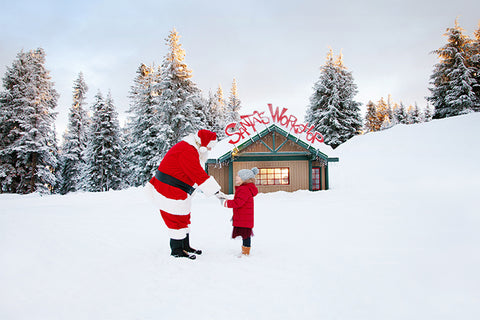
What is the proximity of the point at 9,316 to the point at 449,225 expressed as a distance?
27.0ft

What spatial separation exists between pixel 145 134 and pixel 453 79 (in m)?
28.6

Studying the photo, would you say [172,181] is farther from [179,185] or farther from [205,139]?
[205,139]

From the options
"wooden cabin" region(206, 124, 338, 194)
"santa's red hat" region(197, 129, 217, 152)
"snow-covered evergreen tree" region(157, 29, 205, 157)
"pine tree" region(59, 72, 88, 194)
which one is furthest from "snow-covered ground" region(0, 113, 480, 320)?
"pine tree" region(59, 72, 88, 194)

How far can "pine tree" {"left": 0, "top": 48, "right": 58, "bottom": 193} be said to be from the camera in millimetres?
19047

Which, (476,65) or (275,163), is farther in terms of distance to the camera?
(476,65)

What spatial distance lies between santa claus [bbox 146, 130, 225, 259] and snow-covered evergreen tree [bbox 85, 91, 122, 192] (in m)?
23.0

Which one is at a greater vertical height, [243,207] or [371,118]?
[371,118]

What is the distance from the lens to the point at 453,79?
24234 millimetres

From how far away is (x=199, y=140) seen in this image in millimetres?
4266

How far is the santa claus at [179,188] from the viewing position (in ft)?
12.8

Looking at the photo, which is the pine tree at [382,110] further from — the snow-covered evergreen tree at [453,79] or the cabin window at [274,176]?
the cabin window at [274,176]

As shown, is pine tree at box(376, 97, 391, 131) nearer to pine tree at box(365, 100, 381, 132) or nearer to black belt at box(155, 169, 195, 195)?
pine tree at box(365, 100, 381, 132)

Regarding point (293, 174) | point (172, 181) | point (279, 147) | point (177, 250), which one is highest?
point (279, 147)

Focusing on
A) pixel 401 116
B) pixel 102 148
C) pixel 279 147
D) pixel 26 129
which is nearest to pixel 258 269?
pixel 279 147
